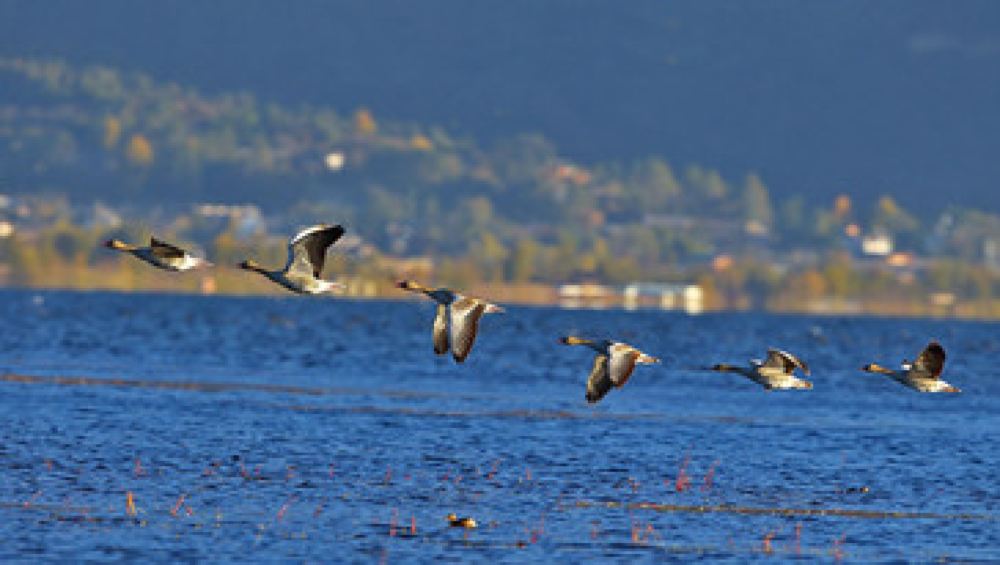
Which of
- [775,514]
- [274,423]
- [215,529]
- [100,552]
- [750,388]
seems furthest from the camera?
[750,388]

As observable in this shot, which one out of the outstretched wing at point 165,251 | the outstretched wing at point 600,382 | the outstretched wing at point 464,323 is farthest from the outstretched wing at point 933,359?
the outstretched wing at point 165,251

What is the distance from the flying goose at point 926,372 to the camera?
3372cm

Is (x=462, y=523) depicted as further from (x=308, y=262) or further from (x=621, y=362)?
(x=308, y=262)

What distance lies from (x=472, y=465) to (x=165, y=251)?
15.0 metres

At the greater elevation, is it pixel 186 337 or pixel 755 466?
pixel 186 337

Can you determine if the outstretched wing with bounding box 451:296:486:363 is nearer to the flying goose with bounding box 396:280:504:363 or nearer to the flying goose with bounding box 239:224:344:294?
the flying goose with bounding box 396:280:504:363

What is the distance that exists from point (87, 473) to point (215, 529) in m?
7.41

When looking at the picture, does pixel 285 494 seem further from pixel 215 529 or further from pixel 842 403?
pixel 842 403

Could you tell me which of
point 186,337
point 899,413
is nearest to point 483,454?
point 899,413

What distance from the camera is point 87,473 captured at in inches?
1592

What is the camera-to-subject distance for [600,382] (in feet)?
110

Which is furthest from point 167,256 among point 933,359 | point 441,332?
point 933,359

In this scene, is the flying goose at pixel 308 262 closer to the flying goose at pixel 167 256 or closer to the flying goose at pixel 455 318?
the flying goose at pixel 455 318

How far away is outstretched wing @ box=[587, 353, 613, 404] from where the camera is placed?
33.4 metres
